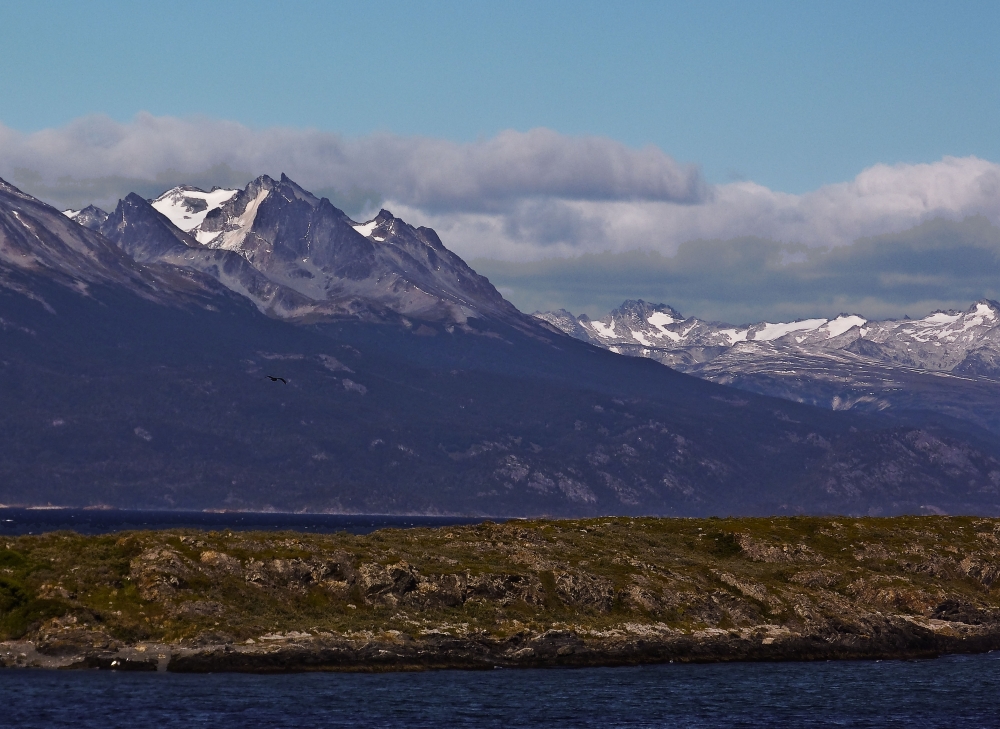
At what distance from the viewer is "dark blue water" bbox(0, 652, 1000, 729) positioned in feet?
326

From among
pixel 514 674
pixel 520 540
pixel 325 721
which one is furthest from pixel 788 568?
pixel 325 721

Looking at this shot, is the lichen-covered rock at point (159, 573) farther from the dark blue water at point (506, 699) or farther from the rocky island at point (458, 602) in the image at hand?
the dark blue water at point (506, 699)

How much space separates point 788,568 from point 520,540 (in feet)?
102

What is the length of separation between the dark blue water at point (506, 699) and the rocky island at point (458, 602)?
414cm

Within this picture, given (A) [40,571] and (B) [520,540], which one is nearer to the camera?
A: (A) [40,571]

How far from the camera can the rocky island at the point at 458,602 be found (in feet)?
394

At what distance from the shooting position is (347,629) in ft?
414

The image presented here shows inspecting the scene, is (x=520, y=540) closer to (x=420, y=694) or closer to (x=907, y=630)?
(x=907, y=630)

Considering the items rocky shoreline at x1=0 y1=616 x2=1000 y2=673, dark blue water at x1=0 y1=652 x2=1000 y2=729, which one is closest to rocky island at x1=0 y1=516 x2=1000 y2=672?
rocky shoreline at x1=0 y1=616 x2=1000 y2=673

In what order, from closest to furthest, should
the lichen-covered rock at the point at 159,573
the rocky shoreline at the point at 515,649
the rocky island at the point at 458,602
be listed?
1. the rocky shoreline at the point at 515,649
2. the rocky island at the point at 458,602
3. the lichen-covered rock at the point at 159,573

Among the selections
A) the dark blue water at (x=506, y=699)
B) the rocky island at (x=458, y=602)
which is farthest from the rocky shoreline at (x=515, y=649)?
the dark blue water at (x=506, y=699)

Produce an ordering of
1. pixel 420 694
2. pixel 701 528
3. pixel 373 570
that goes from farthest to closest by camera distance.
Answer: pixel 701 528
pixel 373 570
pixel 420 694

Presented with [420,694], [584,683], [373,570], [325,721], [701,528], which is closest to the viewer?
[325,721]

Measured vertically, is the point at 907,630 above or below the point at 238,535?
below
